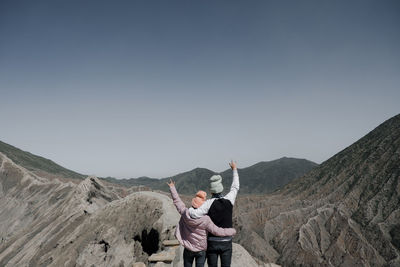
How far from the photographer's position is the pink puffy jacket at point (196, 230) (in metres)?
5.34

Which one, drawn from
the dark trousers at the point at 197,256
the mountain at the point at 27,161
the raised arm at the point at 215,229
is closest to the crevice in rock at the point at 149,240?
the dark trousers at the point at 197,256

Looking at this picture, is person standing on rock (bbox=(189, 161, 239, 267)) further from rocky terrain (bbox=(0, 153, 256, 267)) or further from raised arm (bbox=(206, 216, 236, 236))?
rocky terrain (bbox=(0, 153, 256, 267))

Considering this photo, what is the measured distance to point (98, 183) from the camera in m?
37.1

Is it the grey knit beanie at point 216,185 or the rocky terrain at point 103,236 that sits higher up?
the grey knit beanie at point 216,185

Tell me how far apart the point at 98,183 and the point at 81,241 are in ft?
57.6

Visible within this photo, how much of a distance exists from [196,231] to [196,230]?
2cm

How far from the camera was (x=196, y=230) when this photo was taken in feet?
18.1

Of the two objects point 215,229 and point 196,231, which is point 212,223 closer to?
point 215,229

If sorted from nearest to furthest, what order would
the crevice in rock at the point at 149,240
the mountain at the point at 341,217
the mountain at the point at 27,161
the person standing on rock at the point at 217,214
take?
the person standing on rock at the point at 217,214 → the crevice in rock at the point at 149,240 → the mountain at the point at 341,217 → the mountain at the point at 27,161

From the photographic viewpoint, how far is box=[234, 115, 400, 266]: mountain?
39281 millimetres

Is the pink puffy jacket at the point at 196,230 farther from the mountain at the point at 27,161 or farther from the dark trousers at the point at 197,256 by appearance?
the mountain at the point at 27,161

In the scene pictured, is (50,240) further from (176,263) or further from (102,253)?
(176,263)

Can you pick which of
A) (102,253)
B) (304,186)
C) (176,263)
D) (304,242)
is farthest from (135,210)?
(304,186)

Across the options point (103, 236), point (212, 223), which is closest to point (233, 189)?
point (212, 223)
